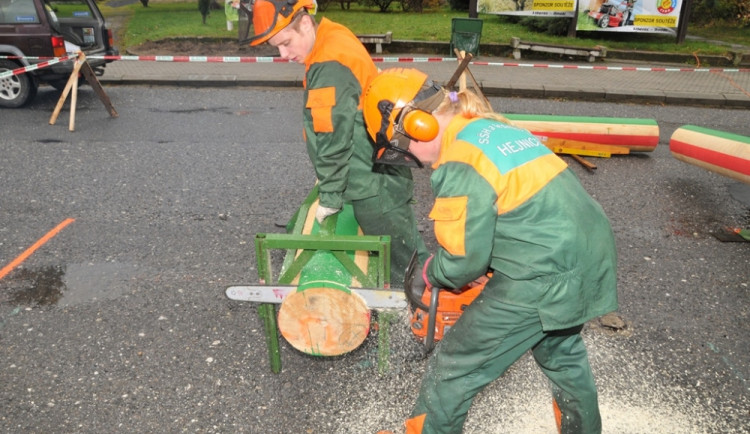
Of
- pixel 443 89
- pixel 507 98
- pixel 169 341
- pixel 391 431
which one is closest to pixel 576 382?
pixel 391 431

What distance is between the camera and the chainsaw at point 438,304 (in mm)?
2451

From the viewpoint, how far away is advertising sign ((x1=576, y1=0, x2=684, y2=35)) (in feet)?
43.6

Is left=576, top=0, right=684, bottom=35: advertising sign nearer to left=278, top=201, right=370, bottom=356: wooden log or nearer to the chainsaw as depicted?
left=278, top=201, right=370, bottom=356: wooden log

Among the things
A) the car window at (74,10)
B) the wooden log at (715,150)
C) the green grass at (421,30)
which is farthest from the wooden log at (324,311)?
the green grass at (421,30)

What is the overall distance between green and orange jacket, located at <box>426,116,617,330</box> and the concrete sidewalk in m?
7.92

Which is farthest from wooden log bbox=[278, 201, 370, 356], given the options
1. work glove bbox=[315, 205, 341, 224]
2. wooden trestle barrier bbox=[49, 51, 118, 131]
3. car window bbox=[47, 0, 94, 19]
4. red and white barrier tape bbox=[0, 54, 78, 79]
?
car window bbox=[47, 0, 94, 19]

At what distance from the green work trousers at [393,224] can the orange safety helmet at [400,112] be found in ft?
3.47

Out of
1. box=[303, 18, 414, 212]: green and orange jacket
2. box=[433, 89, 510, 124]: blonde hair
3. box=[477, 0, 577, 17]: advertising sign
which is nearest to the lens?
box=[433, 89, 510, 124]: blonde hair

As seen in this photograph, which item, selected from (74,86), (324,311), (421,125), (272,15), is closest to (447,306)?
(324,311)

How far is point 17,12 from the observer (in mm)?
8680

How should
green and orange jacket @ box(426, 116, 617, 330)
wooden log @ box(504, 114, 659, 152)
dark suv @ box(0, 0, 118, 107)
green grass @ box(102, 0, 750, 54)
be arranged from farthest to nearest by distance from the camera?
green grass @ box(102, 0, 750, 54)
dark suv @ box(0, 0, 118, 107)
wooden log @ box(504, 114, 659, 152)
green and orange jacket @ box(426, 116, 617, 330)

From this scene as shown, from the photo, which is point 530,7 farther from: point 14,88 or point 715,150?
point 14,88

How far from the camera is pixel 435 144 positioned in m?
2.19

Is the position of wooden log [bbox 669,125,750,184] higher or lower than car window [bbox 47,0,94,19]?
lower
